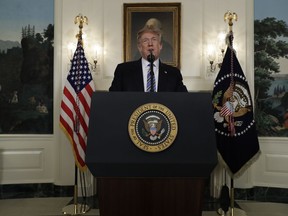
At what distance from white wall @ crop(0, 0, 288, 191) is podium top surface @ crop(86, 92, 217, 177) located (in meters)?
3.32

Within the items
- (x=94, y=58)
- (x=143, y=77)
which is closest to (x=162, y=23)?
(x=94, y=58)

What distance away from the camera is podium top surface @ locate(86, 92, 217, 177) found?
5.32 ft

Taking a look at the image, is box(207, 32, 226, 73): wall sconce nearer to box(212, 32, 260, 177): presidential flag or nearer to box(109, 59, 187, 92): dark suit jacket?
box(212, 32, 260, 177): presidential flag

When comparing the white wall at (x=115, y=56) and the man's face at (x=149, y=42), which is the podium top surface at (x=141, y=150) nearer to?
the man's face at (x=149, y=42)

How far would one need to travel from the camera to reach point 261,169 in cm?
498

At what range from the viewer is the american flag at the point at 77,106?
4262 mm

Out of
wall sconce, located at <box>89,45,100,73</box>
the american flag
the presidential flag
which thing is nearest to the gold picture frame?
wall sconce, located at <box>89,45,100,73</box>

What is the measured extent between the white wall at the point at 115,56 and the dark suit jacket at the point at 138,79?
79.0 inches

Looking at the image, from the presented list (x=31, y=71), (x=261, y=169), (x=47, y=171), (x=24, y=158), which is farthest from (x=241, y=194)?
(x=31, y=71)

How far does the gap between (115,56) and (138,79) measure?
2.21m

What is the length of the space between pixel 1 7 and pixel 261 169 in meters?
5.28

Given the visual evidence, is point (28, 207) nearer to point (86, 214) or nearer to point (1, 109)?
point (86, 214)

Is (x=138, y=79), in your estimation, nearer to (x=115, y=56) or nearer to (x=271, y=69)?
(x=115, y=56)

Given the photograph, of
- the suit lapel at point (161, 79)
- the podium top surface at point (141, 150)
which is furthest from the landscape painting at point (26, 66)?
the podium top surface at point (141, 150)
